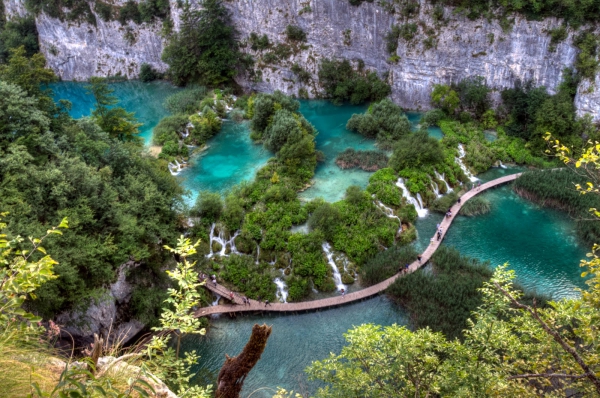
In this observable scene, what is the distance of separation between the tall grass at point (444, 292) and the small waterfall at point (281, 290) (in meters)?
4.98

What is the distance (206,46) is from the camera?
41.2m

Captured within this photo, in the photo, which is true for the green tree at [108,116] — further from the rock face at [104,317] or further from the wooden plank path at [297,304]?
the wooden plank path at [297,304]

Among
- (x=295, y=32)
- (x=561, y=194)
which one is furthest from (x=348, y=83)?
(x=561, y=194)

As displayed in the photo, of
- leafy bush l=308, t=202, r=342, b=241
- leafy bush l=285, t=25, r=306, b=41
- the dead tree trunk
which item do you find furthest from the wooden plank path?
leafy bush l=285, t=25, r=306, b=41

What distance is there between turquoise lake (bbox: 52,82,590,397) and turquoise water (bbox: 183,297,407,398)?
41mm

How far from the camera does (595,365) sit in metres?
6.37

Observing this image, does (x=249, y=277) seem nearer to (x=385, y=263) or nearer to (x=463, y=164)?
(x=385, y=263)

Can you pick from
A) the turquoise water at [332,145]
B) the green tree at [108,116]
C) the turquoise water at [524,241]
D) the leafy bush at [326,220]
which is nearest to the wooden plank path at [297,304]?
the turquoise water at [524,241]

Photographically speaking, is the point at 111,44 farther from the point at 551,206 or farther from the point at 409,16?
the point at 551,206

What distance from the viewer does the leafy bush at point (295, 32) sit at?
129ft

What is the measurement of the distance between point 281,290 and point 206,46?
1130 inches

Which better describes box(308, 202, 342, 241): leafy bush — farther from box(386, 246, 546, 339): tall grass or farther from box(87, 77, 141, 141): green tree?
box(87, 77, 141, 141): green tree

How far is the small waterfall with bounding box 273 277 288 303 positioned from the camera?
2105cm

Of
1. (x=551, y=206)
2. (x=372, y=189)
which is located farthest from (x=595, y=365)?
(x=551, y=206)
